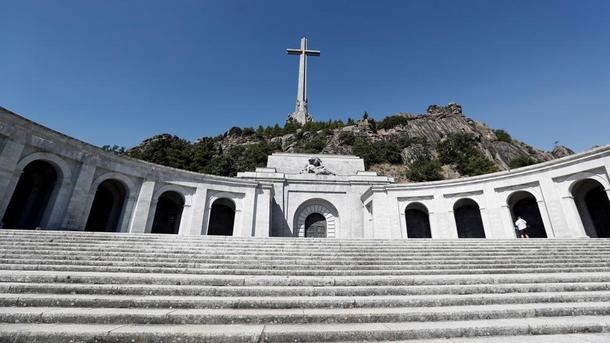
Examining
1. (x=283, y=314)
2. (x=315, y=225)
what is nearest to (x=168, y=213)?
(x=315, y=225)

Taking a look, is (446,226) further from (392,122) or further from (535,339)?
(392,122)

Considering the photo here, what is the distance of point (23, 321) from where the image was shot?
12.6ft

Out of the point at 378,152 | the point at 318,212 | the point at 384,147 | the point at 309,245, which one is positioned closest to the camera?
the point at 309,245

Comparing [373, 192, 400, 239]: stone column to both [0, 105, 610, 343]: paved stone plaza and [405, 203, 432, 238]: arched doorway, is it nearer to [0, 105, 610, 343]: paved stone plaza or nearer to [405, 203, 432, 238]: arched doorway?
[0, 105, 610, 343]: paved stone plaza

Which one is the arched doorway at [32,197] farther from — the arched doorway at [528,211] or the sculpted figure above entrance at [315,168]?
the arched doorway at [528,211]

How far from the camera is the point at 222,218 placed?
68.4 ft

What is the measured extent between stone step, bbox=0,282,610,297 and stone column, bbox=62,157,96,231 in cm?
1054

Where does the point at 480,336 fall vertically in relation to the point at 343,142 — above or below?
below

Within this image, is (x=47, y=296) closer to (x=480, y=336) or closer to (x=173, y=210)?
(x=480, y=336)

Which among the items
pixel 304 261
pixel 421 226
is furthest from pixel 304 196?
pixel 304 261

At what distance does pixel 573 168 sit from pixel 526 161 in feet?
122

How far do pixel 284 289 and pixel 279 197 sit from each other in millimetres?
16453

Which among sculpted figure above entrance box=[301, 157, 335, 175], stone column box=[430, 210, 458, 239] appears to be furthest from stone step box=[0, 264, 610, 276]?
sculpted figure above entrance box=[301, 157, 335, 175]

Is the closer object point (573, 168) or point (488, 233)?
point (573, 168)
